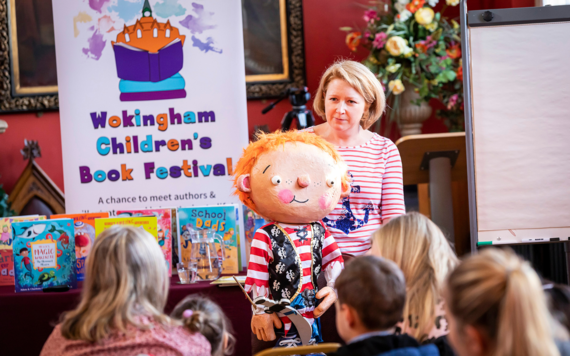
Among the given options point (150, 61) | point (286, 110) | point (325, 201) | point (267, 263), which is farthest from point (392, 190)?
point (286, 110)

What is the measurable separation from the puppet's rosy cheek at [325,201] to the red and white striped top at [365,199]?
0.15 m

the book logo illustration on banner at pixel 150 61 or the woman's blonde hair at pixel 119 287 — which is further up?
the book logo illustration on banner at pixel 150 61

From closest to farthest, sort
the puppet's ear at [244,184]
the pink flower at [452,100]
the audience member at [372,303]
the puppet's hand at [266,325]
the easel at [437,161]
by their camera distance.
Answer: the audience member at [372,303]
the puppet's hand at [266,325]
the puppet's ear at [244,184]
the easel at [437,161]
the pink flower at [452,100]

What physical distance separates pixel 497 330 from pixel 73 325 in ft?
2.97

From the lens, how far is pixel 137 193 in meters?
2.56

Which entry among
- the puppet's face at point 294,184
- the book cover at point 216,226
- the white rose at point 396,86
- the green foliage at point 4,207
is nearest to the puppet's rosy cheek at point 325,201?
the puppet's face at point 294,184

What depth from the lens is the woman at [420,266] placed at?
1304 millimetres

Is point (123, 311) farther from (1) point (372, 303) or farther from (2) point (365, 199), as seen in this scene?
(2) point (365, 199)

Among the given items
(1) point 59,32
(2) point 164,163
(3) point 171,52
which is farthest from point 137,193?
(1) point 59,32

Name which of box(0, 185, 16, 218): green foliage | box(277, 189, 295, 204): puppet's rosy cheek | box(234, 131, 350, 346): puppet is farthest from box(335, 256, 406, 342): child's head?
box(0, 185, 16, 218): green foliage

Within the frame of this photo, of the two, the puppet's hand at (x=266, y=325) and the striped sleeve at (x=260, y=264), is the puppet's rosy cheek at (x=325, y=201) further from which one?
the puppet's hand at (x=266, y=325)

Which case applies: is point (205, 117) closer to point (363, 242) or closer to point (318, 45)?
point (363, 242)

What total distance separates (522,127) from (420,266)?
1.13 meters

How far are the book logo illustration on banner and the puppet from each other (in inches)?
36.4
